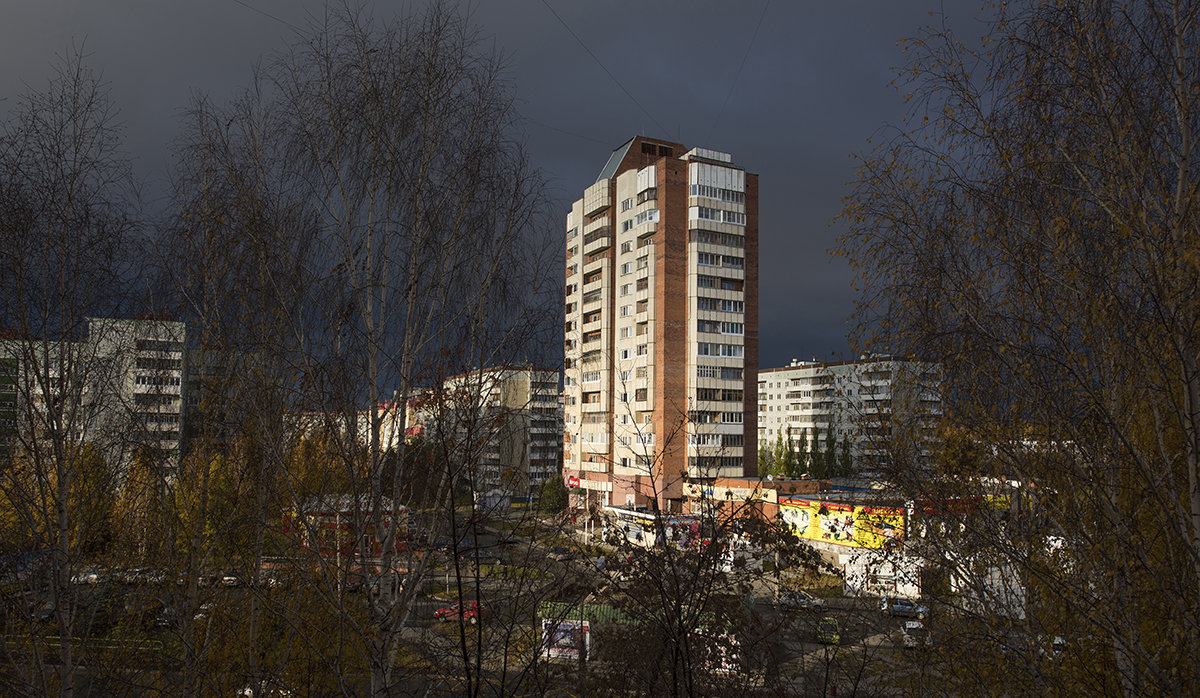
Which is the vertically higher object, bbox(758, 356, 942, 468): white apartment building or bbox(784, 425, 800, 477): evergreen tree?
bbox(758, 356, 942, 468): white apartment building

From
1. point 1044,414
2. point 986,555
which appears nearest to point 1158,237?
point 1044,414

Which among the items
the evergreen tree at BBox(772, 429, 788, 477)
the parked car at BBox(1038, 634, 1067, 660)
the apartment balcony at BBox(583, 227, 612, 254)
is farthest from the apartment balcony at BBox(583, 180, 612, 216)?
the parked car at BBox(1038, 634, 1067, 660)

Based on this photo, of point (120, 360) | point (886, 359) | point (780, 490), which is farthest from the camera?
point (780, 490)

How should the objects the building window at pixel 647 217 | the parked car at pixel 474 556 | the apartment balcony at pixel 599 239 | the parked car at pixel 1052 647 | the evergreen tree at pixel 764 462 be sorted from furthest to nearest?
the apartment balcony at pixel 599 239 < the building window at pixel 647 217 < the evergreen tree at pixel 764 462 < the parked car at pixel 1052 647 < the parked car at pixel 474 556

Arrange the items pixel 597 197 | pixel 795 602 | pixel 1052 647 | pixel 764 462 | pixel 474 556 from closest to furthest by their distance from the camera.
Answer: pixel 474 556, pixel 1052 647, pixel 795 602, pixel 764 462, pixel 597 197

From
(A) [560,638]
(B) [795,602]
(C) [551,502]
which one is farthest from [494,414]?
(C) [551,502]


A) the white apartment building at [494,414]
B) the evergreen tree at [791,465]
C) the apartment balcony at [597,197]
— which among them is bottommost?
the evergreen tree at [791,465]

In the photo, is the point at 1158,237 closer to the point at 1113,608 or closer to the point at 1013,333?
the point at 1013,333

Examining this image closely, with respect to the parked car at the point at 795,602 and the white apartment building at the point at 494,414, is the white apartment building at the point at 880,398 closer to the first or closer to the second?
the parked car at the point at 795,602

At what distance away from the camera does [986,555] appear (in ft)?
23.8

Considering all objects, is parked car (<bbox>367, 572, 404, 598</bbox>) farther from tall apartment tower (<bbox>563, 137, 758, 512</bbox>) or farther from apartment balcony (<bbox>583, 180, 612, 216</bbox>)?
apartment balcony (<bbox>583, 180, 612, 216</bbox>)

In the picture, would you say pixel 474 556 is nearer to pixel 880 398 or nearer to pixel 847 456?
pixel 880 398

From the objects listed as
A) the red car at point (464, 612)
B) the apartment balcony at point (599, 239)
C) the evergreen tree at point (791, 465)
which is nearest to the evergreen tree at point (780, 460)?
the evergreen tree at point (791, 465)

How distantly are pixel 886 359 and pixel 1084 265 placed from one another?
231 centimetres
